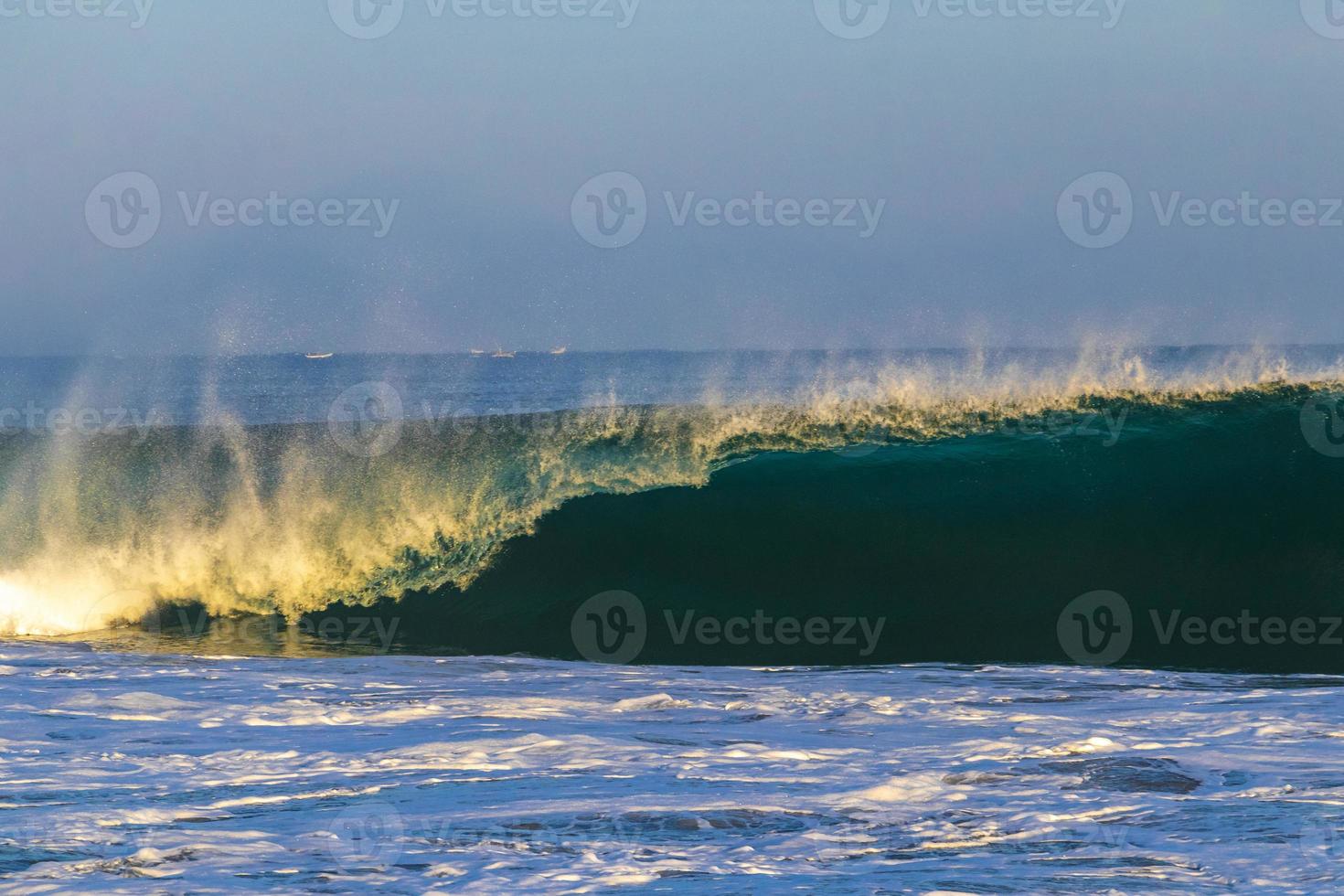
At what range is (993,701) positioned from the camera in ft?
21.6

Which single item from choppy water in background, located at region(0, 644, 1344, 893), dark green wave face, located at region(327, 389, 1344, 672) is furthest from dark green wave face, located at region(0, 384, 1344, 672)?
choppy water in background, located at region(0, 644, 1344, 893)

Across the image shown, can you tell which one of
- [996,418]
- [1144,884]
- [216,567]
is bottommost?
[1144,884]

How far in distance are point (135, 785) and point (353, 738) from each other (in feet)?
3.47

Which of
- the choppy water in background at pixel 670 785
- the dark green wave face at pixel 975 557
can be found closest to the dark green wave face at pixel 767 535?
the dark green wave face at pixel 975 557

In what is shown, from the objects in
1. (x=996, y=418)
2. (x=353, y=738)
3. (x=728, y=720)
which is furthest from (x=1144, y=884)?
(x=996, y=418)

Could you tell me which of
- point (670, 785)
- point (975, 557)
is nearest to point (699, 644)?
point (975, 557)

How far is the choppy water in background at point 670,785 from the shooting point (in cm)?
Result: 374

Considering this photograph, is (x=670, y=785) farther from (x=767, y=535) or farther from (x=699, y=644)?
(x=767, y=535)

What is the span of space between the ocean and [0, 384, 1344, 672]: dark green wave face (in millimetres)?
42

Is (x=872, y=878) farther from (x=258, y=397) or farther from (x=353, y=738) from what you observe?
(x=258, y=397)

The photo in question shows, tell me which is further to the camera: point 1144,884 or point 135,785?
point 135,785

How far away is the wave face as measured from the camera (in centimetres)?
973

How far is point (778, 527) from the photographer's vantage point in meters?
11.2

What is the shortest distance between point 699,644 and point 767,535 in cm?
188
